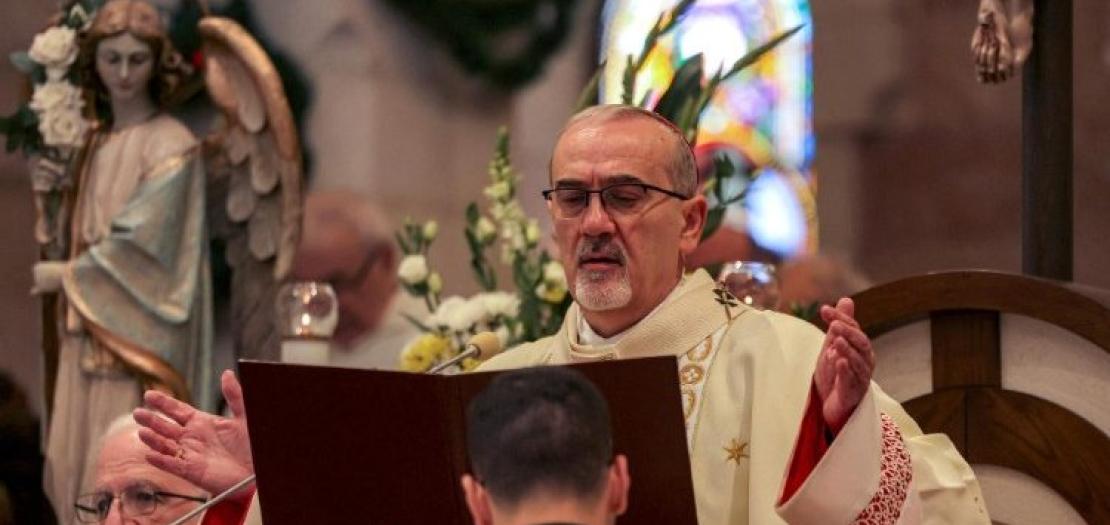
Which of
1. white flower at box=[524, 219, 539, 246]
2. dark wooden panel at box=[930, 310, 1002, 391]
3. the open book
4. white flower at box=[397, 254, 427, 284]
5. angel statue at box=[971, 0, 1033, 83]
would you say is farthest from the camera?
white flower at box=[397, 254, 427, 284]

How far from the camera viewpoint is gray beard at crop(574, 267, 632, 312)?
4.01 metres

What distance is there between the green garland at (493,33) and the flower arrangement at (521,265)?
11.2 ft

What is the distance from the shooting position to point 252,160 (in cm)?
884

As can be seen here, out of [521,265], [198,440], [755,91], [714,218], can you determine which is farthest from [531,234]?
[755,91]

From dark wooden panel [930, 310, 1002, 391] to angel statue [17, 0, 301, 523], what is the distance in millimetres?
4456

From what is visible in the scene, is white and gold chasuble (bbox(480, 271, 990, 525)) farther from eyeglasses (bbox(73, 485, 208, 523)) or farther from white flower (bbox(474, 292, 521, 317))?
white flower (bbox(474, 292, 521, 317))

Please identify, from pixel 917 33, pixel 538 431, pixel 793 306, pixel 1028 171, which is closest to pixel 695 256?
pixel 917 33

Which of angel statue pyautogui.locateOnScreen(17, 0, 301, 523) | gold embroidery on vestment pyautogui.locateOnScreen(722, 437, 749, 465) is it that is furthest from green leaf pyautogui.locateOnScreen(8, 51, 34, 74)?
gold embroidery on vestment pyautogui.locateOnScreen(722, 437, 749, 465)

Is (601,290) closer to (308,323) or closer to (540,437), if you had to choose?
(540,437)

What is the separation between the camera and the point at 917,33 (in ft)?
28.2

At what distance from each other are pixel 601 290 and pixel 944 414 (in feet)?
3.69

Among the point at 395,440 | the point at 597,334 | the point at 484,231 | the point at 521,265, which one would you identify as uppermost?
the point at 484,231

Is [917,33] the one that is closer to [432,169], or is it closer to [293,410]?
[432,169]

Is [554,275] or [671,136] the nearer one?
[671,136]
